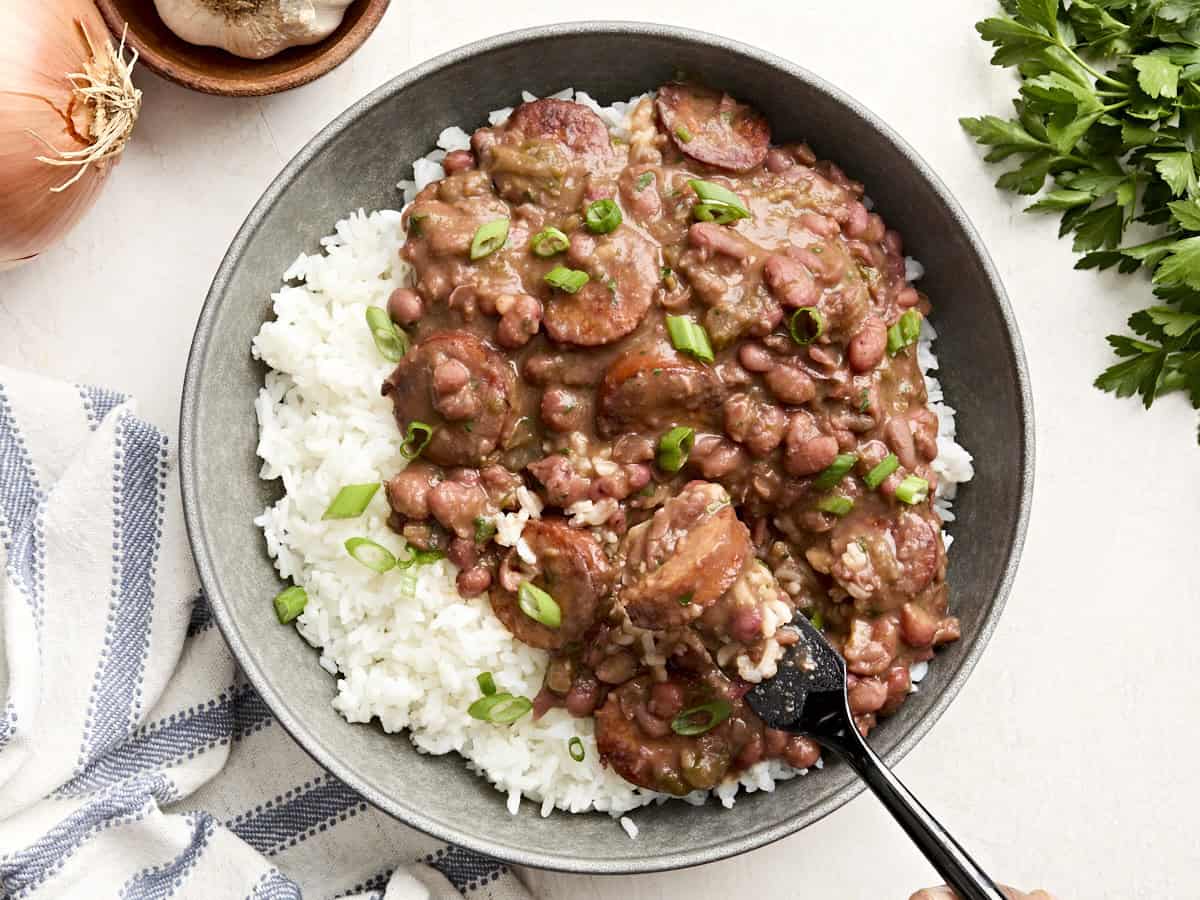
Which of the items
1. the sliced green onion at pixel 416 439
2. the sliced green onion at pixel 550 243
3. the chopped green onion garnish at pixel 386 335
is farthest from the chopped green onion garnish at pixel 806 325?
the chopped green onion garnish at pixel 386 335

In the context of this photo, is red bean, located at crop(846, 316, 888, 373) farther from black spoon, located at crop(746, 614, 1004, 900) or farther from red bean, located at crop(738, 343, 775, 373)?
black spoon, located at crop(746, 614, 1004, 900)

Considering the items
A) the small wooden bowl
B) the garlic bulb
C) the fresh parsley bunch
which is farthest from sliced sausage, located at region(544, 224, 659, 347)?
the fresh parsley bunch

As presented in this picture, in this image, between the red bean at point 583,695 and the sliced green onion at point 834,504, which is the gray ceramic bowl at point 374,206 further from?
the sliced green onion at point 834,504

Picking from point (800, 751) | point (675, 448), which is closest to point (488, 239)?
point (675, 448)

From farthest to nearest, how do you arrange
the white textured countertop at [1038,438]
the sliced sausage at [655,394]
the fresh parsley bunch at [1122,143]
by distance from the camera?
the white textured countertop at [1038,438] → the fresh parsley bunch at [1122,143] → the sliced sausage at [655,394]

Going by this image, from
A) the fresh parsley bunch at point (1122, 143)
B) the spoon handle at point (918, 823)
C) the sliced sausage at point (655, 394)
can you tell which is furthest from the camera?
the fresh parsley bunch at point (1122, 143)
